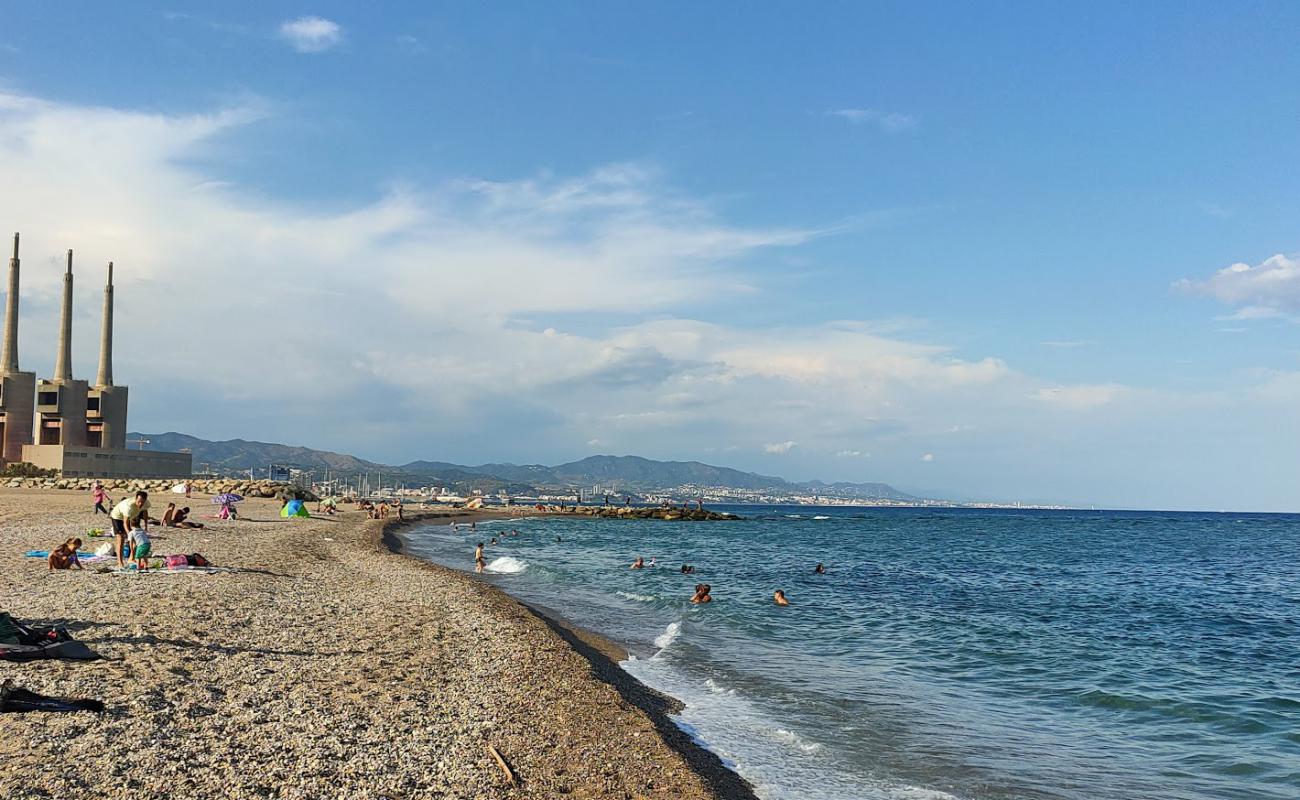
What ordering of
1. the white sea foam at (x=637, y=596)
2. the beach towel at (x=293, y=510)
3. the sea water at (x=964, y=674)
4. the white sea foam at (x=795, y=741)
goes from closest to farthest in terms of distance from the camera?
the sea water at (x=964, y=674) < the white sea foam at (x=795, y=741) < the white sea foam at (x=637, y=596) < the beach towel at (x=293, y=510)

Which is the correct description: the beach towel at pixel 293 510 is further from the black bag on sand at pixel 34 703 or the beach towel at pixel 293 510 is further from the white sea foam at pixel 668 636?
the black bag on sand at pixel 34 703

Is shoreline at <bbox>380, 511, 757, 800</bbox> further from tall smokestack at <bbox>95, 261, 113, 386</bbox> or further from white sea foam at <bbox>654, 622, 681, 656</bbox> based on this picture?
tall smokestack at <bbox>95, 261, 113, 386</bbox>

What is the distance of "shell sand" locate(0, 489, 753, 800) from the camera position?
757 cm

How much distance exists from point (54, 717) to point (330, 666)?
3.83m

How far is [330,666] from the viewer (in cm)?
1188

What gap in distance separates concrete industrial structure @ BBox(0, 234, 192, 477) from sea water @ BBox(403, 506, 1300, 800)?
210ft

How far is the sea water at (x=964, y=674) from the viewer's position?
11070mm

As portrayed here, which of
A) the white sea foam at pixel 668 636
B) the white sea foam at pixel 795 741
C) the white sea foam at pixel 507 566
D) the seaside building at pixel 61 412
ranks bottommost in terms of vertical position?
the white sea foam at pixel 507 566

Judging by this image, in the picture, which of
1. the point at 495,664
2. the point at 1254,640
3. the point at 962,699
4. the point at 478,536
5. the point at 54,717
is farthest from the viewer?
the point at 478,536

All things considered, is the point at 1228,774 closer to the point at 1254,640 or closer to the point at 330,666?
the point at 330,666

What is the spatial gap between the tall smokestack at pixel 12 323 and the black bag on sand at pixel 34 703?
98.3m

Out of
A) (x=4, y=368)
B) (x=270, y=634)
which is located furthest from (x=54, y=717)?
(x=4, y=368)

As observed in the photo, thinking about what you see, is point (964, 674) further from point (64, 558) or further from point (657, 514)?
point (657, 514)

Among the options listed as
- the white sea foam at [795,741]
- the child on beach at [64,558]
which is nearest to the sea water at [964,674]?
the white sea foam at [795,741]
